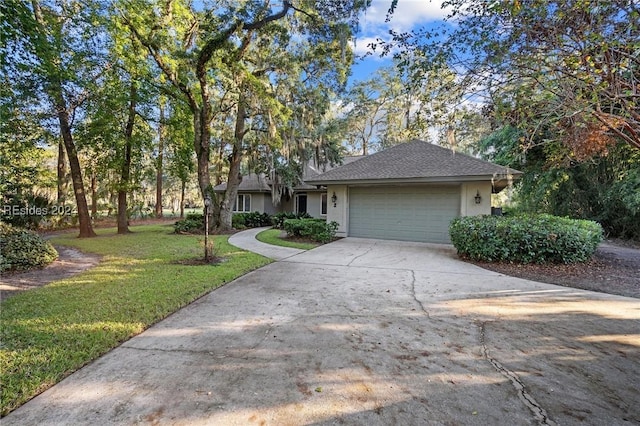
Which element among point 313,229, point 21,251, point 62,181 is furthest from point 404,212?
point 62,181

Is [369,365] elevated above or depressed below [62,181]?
below

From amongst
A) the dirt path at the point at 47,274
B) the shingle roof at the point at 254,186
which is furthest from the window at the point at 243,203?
the dirt path at the point at 47,274

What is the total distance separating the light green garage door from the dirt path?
8311mm

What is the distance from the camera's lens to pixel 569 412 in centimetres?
205

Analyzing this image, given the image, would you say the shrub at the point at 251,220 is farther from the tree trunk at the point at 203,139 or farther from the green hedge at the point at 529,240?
the green hedge at the point at 529,240

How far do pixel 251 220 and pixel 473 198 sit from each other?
1140 centimetres

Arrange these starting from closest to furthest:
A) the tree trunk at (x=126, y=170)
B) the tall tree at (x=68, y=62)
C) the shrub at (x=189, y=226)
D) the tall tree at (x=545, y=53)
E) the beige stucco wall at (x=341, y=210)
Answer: the tall tree at (x=545, y=53), the tall tree at (x=68, y=62), the beige stucco wall at (x=341, y=210), the tree trunk at (x=126, y=170), the shrub at (x=189, y=226)

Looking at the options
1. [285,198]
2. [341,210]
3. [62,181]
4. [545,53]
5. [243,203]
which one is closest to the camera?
[545,53]

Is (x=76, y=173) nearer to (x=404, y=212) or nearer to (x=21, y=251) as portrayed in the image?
(x=21, y=251)

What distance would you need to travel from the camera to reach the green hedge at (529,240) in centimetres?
644

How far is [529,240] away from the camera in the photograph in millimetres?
6516

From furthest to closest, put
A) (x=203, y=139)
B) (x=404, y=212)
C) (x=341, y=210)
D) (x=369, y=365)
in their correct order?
1. (x=203, y=139)
2. (x=341, y=210)
3. (x=404, y=212)
4. (x=369, y=365)

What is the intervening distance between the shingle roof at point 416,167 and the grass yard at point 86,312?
5.46 metres

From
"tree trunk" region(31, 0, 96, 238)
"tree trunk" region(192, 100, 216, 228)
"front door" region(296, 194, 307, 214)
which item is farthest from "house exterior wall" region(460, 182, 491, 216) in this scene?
"tree trunk" region(31, 0, 96, 238)
